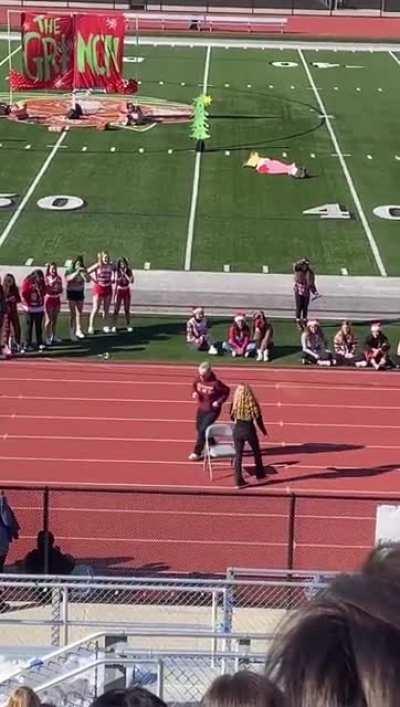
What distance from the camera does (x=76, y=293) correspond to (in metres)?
19.4

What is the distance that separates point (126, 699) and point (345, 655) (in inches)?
33.6

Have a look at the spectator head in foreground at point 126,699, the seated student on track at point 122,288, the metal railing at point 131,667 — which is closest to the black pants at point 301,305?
the seated student on track at point 122,288

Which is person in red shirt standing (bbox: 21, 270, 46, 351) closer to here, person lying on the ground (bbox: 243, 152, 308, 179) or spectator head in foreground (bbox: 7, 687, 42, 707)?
person lying on the ground (bbox: 243, 152, 308, 179)

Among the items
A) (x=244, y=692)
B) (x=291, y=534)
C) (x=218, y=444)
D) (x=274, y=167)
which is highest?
(x=244, y=692)

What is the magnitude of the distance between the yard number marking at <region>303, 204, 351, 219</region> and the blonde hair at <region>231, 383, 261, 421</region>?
43.5 ft

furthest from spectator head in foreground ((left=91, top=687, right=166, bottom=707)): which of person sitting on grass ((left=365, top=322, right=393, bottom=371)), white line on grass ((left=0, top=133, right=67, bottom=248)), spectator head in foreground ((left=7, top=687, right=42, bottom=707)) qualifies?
white line on grass ((left=0, top=133, right=67, bottom=248))

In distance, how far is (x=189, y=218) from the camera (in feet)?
87.1

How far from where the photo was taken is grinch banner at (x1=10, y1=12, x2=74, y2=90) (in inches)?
1289

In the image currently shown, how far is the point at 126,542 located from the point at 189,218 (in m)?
14.9

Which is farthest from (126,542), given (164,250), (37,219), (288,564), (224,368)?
(37,219)

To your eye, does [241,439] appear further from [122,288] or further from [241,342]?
[122,288]

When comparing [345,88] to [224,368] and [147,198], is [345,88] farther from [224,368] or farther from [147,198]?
[224,368]

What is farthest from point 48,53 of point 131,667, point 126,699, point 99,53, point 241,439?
point 126,699

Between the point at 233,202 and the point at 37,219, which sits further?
the point at 233,202
